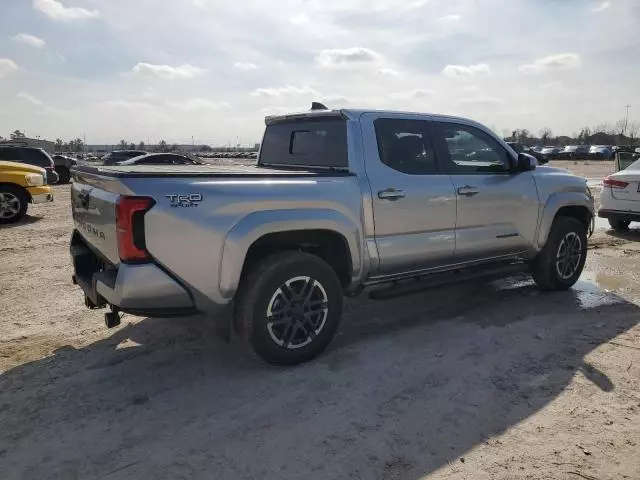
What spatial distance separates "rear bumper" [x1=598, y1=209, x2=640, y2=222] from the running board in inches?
194

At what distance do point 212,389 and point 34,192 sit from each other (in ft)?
31.5

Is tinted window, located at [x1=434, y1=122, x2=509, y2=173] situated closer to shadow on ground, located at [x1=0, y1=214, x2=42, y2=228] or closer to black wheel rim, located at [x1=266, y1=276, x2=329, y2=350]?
black wheel rim, located at [x1=266, y1=276, x2=329, y2=350]

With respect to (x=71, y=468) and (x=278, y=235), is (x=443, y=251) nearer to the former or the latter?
(x=278, y=235)

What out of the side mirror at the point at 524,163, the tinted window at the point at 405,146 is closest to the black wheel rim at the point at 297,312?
the tinted window at the point at 405,146

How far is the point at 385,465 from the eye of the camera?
2684 millimetres

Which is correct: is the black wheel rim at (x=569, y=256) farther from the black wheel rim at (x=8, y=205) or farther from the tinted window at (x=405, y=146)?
the black wheel rim at (x=8, y=205)

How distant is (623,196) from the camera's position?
9.50m

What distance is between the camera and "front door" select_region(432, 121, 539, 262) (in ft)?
15.8

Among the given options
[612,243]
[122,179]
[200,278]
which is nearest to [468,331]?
[200,278]

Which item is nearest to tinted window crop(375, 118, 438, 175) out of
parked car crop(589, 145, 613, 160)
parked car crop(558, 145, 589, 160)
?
parked car crop(589, 145, 613, 160)

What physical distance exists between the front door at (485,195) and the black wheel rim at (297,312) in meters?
1.65

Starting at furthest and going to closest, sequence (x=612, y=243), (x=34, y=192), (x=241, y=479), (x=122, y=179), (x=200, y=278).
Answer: (x=34, y=192) < (x=612, y=243) < (x=200, y=278) < (x=122, y=179) < (x=241, y=479)

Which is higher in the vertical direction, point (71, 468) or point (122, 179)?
point (122, 179)

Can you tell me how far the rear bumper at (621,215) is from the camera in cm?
927
